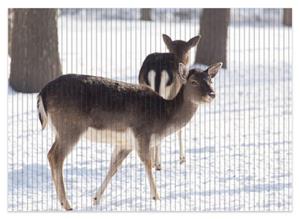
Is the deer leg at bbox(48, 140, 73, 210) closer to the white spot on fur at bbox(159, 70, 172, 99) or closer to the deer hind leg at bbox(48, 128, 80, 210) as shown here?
the deer hind leg at bbox(48, 128, 80, 210)

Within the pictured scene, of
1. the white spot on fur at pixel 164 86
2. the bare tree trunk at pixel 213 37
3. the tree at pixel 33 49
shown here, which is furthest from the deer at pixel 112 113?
the bare tree trunk at pixel 213 37

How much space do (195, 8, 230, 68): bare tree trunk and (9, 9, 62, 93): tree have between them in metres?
4.27

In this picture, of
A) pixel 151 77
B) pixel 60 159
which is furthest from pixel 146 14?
pixel 60 159

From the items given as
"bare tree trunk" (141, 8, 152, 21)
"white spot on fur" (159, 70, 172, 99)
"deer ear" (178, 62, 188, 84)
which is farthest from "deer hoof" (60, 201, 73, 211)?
"bare tree trunk" (141, 8, 152, 21)

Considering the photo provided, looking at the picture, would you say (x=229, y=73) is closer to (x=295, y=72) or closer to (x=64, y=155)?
(x=295, y=72)

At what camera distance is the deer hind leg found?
7762mm

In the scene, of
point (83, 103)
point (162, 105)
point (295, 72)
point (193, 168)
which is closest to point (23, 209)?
point (83, 103)

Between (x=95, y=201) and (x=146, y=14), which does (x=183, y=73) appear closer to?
(x=95, y=201)

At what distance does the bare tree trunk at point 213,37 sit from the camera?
16.1 m

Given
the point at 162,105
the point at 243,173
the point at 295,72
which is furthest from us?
the point at 295,72

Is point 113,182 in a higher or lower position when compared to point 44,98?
lower

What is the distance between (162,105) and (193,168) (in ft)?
4.70

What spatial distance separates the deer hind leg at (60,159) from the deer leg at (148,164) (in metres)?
0.67

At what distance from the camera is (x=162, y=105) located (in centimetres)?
830
